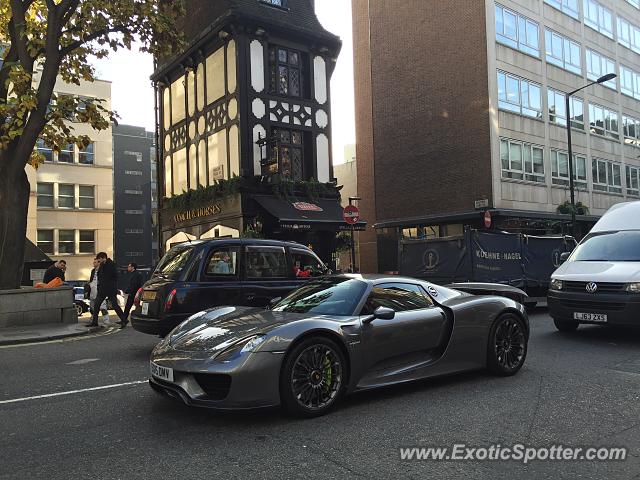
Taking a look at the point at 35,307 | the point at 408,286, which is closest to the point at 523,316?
the point at 408,286

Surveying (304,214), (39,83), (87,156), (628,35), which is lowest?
(304,214)

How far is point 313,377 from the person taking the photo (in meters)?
4.78

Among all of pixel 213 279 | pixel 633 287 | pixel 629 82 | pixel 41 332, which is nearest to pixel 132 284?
pixel 41 332

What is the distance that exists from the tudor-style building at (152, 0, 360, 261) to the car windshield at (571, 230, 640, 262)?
38.8 feet

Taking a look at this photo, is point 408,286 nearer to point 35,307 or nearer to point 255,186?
point 35,307

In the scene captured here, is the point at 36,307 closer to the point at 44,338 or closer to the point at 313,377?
the point at 44,338

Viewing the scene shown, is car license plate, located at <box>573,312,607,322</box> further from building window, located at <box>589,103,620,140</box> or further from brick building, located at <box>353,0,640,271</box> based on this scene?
building window, located at <box>589,103,620,140</box>

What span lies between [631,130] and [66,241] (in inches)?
1618

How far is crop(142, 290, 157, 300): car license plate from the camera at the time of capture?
8.05m

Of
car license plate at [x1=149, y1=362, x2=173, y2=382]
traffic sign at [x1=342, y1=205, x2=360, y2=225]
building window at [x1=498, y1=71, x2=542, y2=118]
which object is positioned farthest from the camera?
building window at [x1=498, y1=71, x2=542, y2=118]

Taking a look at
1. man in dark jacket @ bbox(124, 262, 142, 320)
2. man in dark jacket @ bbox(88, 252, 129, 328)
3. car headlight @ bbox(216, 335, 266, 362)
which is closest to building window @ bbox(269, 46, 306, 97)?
man in dark jacket @ bbox(124, 262, 142, 320)

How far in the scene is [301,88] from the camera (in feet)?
77.4

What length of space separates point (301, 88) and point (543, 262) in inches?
532

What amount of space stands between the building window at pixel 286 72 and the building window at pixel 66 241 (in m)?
25.8
